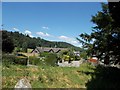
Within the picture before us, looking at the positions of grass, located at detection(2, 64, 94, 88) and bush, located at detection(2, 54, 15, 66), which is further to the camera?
bush, located at detection(2, 54, 15, 66)

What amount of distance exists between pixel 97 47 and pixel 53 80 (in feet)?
35.5

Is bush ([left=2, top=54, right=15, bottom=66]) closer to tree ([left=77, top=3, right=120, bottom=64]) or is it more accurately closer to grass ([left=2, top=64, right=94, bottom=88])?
grass ([left=2, top=64, right=94, bottom=88])

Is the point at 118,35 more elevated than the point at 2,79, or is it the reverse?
the point at 118,35

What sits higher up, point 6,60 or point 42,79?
point 6,60

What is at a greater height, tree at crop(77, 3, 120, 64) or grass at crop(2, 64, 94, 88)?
tree at crop(77, 3, 120, 64)

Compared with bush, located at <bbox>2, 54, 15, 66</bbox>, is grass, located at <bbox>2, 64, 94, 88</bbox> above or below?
below

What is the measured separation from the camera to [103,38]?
28.9 metres

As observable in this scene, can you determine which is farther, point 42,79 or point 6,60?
point 6,60

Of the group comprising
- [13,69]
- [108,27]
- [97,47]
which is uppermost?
[108,27]

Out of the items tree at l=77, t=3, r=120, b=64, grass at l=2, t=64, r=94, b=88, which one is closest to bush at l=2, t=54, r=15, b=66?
grass at l=2, t=64, r=94, b=88

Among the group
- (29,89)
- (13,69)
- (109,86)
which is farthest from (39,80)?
(29,89)

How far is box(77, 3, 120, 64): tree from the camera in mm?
26719

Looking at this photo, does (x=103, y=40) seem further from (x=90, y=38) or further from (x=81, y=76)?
(x=81, y=76)

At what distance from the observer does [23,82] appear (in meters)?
6.00
